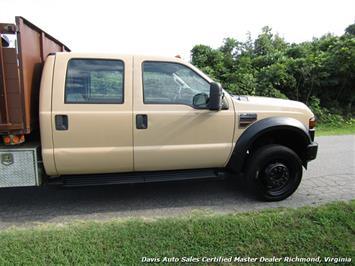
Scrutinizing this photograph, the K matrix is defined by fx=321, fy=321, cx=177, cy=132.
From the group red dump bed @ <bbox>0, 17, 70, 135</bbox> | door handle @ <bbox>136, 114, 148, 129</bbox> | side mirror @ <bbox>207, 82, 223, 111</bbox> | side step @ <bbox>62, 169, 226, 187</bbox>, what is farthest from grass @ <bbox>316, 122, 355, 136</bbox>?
red dump bed @ <bbox>0, 17, 70, 135</bbox>

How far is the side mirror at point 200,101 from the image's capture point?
3.91m

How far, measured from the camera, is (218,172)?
4.30m

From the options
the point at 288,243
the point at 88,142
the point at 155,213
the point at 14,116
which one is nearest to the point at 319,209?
the point at 288,243

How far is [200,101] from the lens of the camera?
3.93 m

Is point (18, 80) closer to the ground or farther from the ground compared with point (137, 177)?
farther from the ground

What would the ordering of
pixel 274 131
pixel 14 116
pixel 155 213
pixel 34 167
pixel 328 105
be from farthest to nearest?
1. pixel 328 105
2. pixel 274 131
3. pixel 155 213
4. pixel 34 167
5. pixel 14 116

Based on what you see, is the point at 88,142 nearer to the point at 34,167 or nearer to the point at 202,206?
the point at 34,167

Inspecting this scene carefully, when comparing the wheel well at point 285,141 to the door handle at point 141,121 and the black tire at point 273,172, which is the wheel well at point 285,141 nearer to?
the black tire at point 273,172

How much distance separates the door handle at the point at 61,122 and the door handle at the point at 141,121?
2.65ft

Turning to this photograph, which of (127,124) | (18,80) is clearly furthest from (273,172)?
(18,80)

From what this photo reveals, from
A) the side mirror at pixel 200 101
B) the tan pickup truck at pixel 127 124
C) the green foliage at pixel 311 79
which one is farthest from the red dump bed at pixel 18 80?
the green foliage at pixel 311 79

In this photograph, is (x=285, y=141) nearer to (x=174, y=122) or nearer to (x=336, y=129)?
(x=174, y=122)

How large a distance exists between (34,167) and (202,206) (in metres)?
2.10

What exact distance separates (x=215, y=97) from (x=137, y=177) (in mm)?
1393
